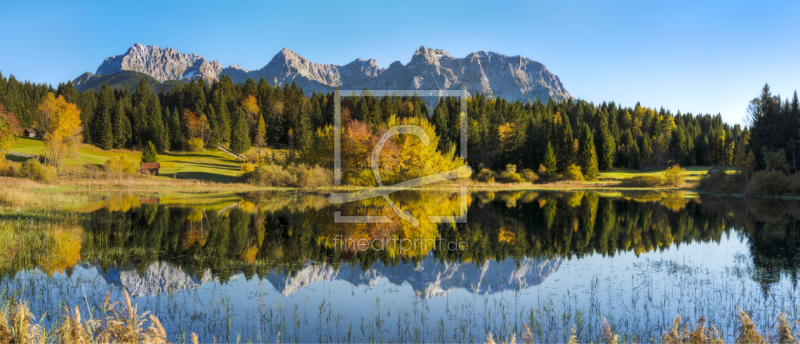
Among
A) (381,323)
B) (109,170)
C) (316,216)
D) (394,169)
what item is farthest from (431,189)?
(381,323)

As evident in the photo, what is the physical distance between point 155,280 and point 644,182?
62.0 m

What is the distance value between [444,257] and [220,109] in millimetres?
74936

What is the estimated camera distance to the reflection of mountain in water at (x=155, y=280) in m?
9.24

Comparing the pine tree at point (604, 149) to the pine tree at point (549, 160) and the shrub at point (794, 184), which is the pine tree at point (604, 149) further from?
the shrub at point (794, 184)

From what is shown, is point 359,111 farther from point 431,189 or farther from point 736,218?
point 736,218

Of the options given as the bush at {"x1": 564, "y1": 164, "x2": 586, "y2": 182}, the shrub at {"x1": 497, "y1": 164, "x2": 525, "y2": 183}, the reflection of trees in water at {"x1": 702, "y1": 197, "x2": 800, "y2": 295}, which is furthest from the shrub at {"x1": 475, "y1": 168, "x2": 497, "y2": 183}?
the reflection of trees in water at {"x1": 702, "y1": 197, "x2": 800, "y2": 295}

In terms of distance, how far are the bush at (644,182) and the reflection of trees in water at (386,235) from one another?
3273cm

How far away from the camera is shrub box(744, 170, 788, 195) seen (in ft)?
124

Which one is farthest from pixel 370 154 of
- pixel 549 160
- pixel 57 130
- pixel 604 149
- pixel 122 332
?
pixel 604 149

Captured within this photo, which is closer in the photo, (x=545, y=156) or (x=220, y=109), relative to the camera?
(x=545, y=156)

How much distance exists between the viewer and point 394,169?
49.0 meters

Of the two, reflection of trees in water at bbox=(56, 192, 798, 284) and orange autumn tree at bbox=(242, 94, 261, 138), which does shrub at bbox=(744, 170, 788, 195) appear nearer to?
reflection of trees in water at bbox=(56, 192, 798, 284)

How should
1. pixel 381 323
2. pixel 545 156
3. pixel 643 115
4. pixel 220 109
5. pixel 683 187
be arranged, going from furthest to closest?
pixel 643 115 < pixel 220 109 < pixel 545 156 < pixel 683 187 < pixel 381 323

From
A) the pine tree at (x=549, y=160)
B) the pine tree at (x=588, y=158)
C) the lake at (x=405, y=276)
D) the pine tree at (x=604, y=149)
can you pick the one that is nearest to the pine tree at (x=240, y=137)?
the pine tree at (x=549, y=160)
